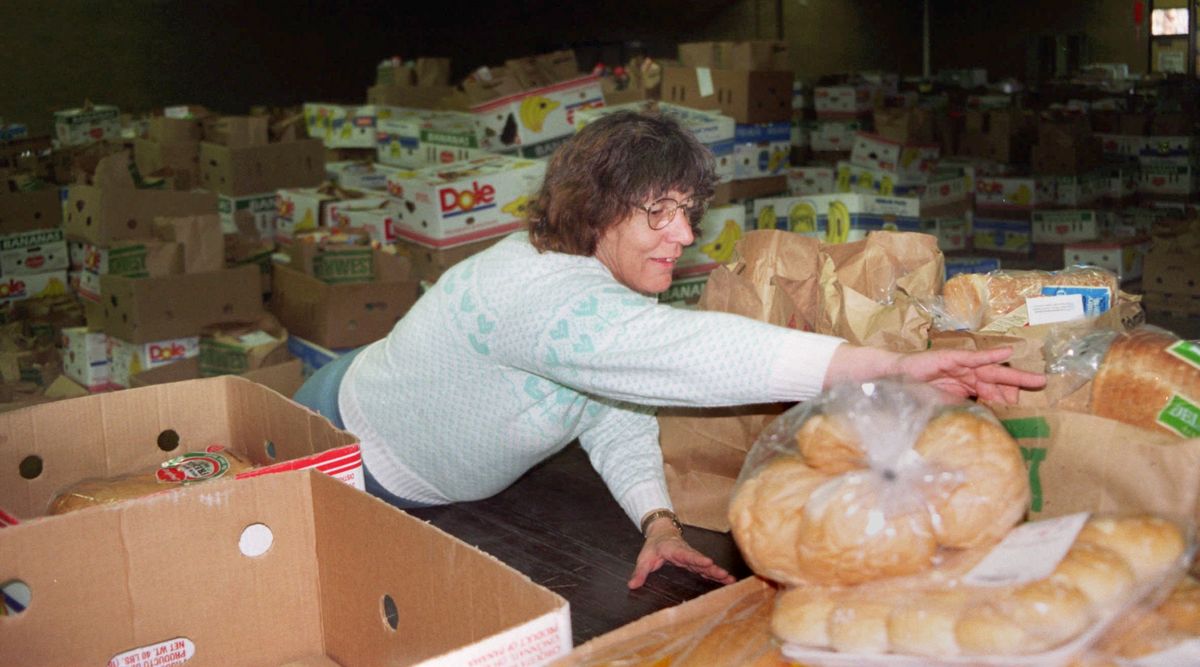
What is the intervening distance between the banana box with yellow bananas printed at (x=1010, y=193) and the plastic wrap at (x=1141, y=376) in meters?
6.00

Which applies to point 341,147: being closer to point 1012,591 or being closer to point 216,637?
point 216,637

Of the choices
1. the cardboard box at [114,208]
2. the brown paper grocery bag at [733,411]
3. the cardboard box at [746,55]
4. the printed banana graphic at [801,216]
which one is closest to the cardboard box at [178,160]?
the cardboard box at [114,208]

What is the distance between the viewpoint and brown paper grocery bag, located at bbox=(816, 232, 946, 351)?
162 centimetres

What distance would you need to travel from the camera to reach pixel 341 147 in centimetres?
650

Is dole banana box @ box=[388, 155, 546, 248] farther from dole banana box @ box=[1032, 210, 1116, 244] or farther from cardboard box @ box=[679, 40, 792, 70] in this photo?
dole banana box @ box=[1032, 210, 1116, 244]

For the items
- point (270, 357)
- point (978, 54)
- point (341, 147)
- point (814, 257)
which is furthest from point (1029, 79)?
point (814, 257)

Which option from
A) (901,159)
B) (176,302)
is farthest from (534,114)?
(901,159)

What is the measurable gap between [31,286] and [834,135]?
226 inches

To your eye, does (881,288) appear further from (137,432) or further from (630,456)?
(137,432)

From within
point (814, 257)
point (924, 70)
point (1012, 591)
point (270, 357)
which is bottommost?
point (270, 357)

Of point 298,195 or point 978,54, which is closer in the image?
point 298,195

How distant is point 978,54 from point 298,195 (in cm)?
889

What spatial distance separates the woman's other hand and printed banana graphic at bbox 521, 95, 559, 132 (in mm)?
3072

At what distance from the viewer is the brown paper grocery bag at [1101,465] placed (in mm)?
1084
